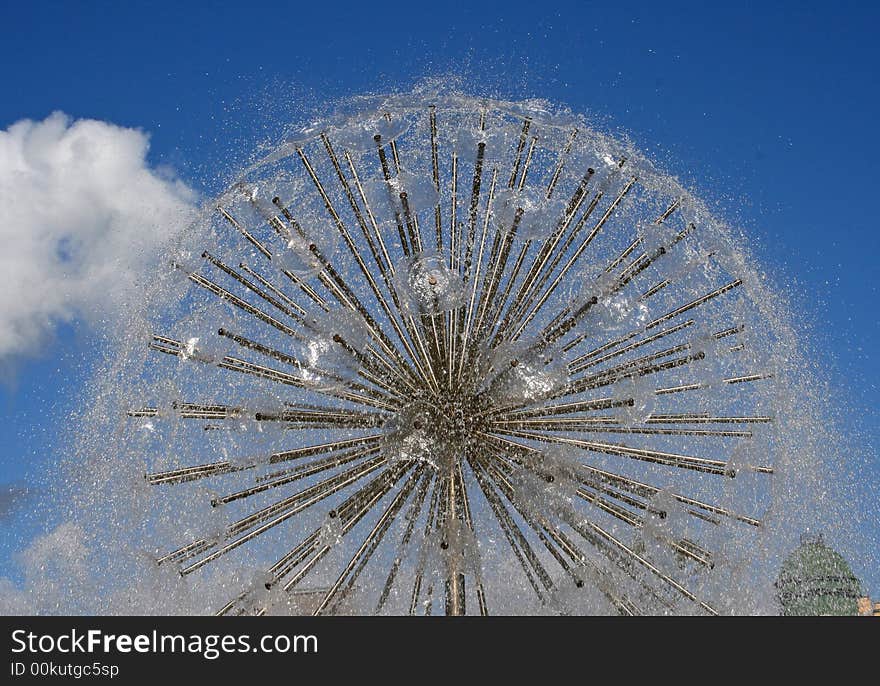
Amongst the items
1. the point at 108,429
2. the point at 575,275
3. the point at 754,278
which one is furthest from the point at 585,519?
the point at 108,429

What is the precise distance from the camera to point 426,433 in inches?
347

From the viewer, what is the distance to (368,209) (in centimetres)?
930

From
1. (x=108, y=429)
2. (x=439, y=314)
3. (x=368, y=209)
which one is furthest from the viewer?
(x=108, y=429)

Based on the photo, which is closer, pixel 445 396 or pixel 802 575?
pixel 445 396

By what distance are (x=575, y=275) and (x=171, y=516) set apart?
16.2 ft

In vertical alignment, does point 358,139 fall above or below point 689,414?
above

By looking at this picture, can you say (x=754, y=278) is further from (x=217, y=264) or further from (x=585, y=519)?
(x=217, y=264)

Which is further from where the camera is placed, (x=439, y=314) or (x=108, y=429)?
(x=108, y=429)

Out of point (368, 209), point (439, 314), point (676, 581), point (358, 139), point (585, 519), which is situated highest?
point (358, 139)
